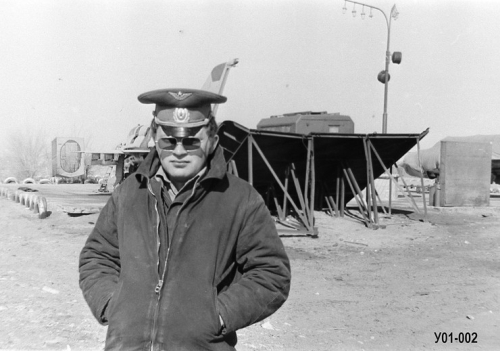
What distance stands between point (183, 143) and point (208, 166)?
0.51 ft

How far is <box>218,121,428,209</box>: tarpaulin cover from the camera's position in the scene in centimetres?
1248

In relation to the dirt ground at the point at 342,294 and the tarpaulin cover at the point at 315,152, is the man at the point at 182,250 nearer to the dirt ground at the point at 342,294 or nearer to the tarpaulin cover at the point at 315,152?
the dirt ground at the point at 342,294

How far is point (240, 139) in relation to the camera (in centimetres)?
1239

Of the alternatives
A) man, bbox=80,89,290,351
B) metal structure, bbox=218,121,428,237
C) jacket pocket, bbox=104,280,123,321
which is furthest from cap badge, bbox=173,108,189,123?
metal structure, bbox=218,121,428,237

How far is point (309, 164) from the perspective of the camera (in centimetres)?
1347

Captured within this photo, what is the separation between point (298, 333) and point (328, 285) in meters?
2.48

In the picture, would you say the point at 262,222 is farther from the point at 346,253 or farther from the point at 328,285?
the point at 346,253

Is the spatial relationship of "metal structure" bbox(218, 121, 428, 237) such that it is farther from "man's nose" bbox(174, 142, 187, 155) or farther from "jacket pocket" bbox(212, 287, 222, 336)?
"jacket pocket" bbox(212, 287, 222, 336)

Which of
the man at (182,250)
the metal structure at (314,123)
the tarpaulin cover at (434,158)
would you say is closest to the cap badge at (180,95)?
the man at (182,250)

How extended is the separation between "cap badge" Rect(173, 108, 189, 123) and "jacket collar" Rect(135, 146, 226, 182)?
0.67ft

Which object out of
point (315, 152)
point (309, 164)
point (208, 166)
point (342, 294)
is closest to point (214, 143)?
point (208, 166)

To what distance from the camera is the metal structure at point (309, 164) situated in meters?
12.6

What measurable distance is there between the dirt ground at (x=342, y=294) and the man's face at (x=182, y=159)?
3051 millimetres

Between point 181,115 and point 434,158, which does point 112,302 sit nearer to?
point 181,115
